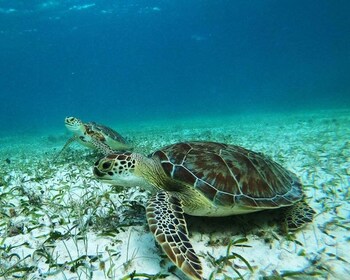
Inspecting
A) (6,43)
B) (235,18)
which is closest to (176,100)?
(235,18)

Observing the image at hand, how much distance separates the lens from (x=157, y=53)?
103438 millimetres

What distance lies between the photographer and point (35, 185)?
4645 mm

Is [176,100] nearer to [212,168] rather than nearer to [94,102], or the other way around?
[94,102]

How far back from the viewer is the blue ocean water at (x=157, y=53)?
51.8 metres

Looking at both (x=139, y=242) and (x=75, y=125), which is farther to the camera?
(x=75, y=125)

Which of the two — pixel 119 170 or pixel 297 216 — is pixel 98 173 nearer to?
pixel 119 170

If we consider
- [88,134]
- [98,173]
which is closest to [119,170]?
[98,173]

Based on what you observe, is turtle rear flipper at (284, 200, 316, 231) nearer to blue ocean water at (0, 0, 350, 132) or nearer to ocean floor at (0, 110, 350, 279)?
ocean floor at (0, 110, 350, 279)

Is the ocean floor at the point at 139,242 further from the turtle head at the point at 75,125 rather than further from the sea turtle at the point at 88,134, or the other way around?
the turtle head at the point at 75,125

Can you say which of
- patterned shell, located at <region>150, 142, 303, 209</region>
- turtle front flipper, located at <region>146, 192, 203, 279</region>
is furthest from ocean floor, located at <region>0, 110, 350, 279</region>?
patterned shell, located at <region>150, 142, 303, 209</region>

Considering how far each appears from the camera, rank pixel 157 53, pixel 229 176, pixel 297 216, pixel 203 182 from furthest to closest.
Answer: pixel 157 53, pixel 297 216, pixel 229 176, pixel 203 182

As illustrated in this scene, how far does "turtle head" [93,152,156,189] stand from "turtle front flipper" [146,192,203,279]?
0.50 metres

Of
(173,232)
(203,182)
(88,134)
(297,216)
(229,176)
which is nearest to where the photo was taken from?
(173,232)

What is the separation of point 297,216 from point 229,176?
1086mm
